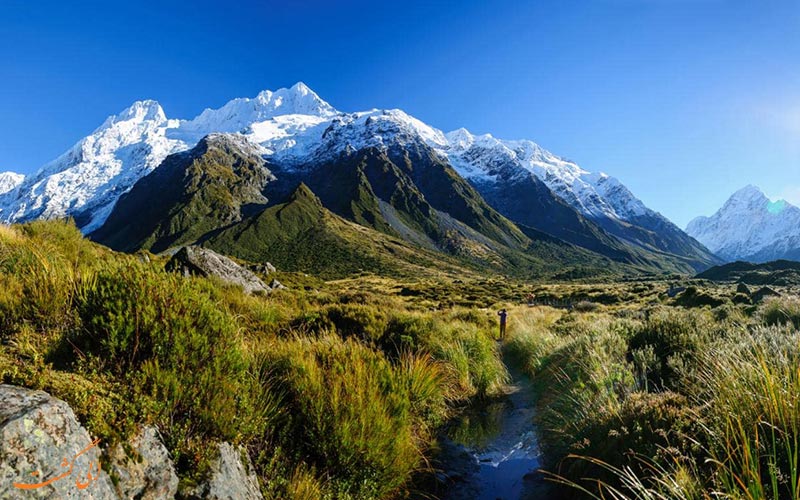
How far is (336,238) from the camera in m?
198

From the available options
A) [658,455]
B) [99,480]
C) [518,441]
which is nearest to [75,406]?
[99,480]

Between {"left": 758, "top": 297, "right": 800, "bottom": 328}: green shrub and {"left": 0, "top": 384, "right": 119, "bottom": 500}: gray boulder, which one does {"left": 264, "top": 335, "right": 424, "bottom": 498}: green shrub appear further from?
{"left": 758, "top": 297, "right": 800, "bottom": 328}: green shrub

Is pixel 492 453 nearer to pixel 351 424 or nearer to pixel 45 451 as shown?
pixel 351 424

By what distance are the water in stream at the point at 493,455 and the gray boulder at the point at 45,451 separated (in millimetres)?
4551

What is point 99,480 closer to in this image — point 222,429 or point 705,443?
point 222,429

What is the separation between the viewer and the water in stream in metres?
5.74

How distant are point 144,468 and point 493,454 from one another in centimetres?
565

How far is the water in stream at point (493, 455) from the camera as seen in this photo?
5742 mm

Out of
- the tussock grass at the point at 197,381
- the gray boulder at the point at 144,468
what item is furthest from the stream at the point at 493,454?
the gray boulder at the point at 144,468

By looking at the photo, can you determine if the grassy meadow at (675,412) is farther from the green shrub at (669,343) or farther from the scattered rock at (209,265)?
the scattered rock at (209,265)

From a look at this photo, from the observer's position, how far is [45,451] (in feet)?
7.72

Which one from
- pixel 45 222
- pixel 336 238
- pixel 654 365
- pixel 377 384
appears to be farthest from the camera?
pixel 336 238

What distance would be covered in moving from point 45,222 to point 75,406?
13.3 metres

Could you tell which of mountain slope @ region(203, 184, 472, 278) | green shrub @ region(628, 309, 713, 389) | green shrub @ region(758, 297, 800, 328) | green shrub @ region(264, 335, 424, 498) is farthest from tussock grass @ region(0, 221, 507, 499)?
mountain slope @ region(203, 184, 472, 278)
